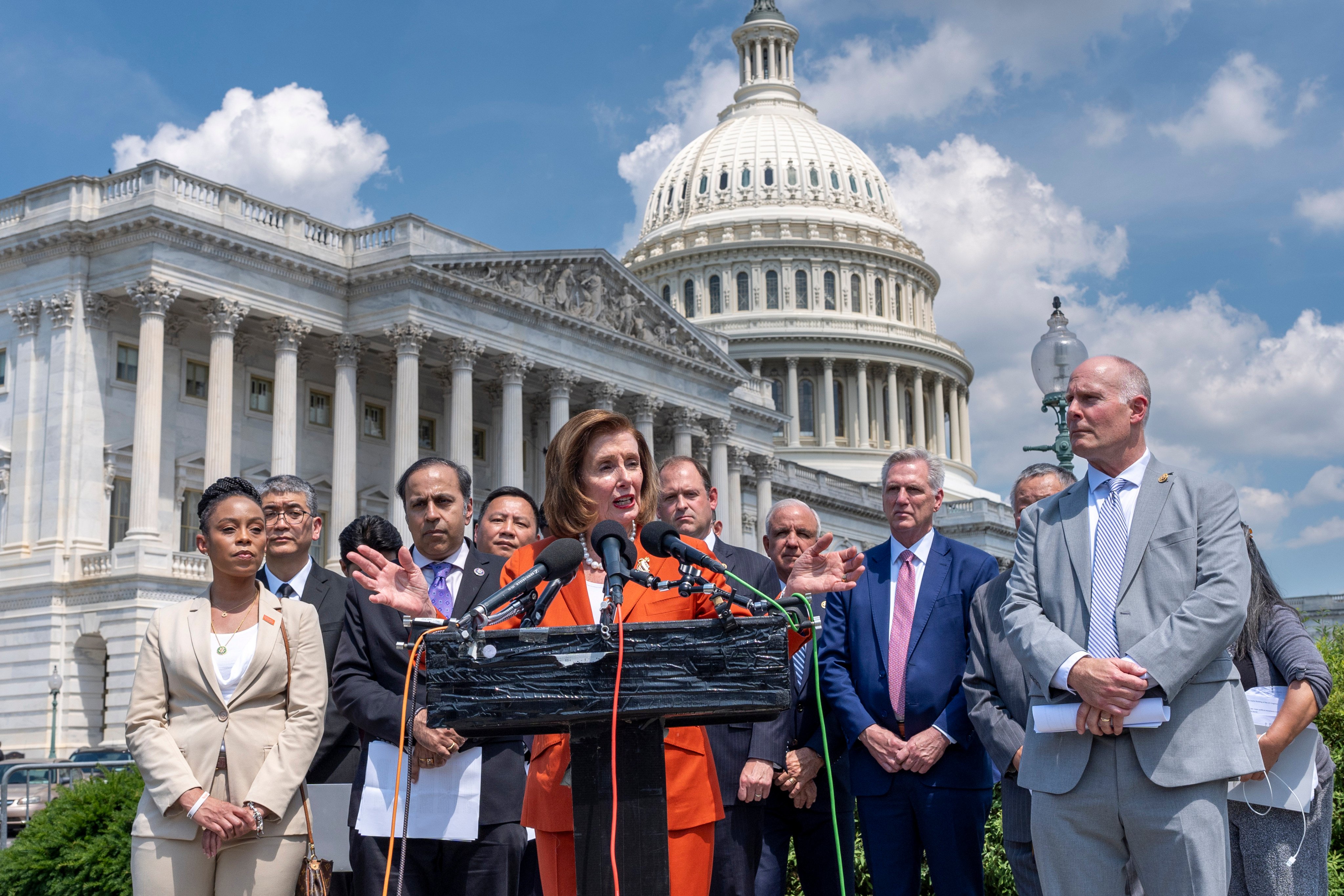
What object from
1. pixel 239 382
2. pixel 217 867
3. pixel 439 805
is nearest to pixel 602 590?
pixel 439 805

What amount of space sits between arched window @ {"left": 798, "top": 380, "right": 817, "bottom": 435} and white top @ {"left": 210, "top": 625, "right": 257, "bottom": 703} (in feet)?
280

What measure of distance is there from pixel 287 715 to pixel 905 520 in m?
3.26

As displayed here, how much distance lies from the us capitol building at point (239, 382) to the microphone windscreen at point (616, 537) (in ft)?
99.0

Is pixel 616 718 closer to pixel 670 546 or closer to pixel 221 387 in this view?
pixel 670 546

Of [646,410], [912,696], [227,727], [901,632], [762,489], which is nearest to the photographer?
[227,727]

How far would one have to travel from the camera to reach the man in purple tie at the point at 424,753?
5.90m

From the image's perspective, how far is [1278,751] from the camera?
6.04 meters

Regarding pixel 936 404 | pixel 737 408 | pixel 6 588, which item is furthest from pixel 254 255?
pixel 936 404

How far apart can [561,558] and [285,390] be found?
3527 centimetres

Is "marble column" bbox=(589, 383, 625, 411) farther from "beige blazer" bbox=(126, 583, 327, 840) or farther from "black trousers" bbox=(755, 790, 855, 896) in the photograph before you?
"beige blazer" bbox=(126, 583, 327, 840)

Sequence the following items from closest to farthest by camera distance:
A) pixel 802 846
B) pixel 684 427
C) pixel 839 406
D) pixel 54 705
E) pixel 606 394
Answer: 1. pixel 802 846
2. pixel 54 705
3. pixel 606 394
4. pixel 684 427
5. pixel 839 406

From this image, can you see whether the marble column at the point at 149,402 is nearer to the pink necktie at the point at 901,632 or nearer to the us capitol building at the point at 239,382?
the us capitol building at the point at 239,382

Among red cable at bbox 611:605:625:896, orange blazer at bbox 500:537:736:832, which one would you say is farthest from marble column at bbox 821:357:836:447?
red cable at bbox 611:605:625:896

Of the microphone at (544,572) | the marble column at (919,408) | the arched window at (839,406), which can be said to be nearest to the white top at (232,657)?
the microphone at (544,572)
